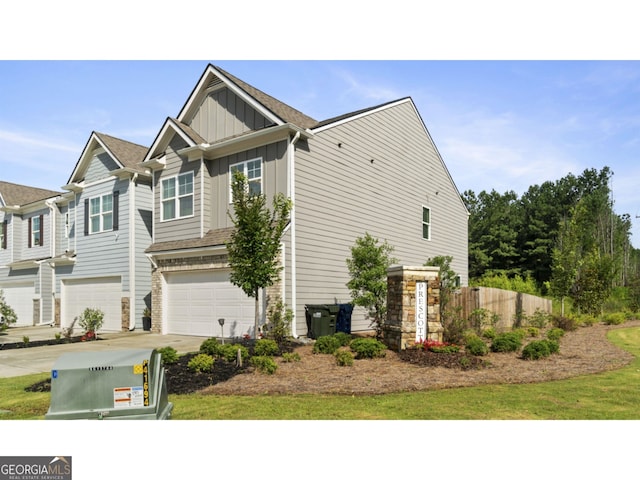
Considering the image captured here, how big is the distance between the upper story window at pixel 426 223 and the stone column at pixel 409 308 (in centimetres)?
1125

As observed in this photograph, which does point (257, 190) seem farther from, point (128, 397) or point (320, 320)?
point (128, 397)

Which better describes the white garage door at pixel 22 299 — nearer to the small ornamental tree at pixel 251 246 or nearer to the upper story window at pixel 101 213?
the upper story window at pixel 101 213

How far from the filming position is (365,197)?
18375 millimetres

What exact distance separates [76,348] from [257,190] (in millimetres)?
7290

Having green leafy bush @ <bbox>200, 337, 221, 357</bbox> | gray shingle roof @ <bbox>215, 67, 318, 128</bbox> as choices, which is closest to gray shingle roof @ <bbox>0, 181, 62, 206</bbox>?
gray shingle roof @ <bbox>215, 67, 318, 128</bbox>

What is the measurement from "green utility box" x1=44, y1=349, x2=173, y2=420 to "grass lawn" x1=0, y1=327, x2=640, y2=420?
141 cm

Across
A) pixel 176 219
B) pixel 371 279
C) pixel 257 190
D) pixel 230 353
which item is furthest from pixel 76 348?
pixel 371 279

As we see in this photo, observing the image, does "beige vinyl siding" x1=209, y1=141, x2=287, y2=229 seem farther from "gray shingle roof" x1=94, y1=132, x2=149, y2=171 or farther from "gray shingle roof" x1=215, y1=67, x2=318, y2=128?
"gray shingle roof" x1=94, y1=132, x2=149, y2=171

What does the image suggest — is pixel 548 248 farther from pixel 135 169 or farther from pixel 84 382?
pixel 84 382

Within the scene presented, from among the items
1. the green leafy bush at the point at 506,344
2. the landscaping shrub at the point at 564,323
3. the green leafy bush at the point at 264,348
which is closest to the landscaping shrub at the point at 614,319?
the landscaping shrub at the point at 564,323

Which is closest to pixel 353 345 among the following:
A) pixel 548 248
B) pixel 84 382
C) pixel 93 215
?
pixel 84 382

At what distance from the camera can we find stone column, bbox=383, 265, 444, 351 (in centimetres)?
1113

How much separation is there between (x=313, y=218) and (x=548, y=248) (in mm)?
34594

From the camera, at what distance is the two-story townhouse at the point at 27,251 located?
2495 centimetres
